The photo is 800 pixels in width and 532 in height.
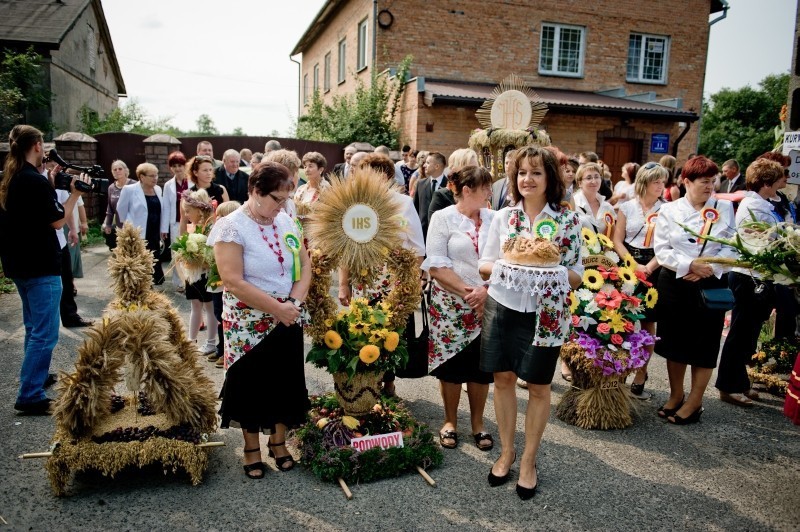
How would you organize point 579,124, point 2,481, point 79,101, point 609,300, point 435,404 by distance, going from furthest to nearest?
point 79,101 → point 579,124 → point 435,404 → point 609,300 → point 2,481

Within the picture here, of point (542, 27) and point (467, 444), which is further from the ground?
point (542, 27)

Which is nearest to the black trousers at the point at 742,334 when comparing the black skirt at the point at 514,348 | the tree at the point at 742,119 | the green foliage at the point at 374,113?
the black skirt at the point at 514,348

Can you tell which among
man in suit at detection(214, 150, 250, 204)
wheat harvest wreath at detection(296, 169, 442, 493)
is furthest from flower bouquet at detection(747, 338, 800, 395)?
man in suit at detection(214, 150, 250, 204)

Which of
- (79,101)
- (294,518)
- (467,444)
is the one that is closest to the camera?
(294,518)

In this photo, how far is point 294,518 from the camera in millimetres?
3031

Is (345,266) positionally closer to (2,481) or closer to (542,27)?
(2,481)

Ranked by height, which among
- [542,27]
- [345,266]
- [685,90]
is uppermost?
[542,27]

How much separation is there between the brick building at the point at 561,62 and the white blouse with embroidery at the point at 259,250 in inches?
461

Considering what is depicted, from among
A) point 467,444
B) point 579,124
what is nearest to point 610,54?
point 579,124

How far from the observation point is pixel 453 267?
373 cm

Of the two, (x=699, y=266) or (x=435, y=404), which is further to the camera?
(x=435, y=404)

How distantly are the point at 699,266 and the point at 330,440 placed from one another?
288cm

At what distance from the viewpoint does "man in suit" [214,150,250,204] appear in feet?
26.4

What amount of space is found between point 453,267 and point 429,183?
3.50 meters
